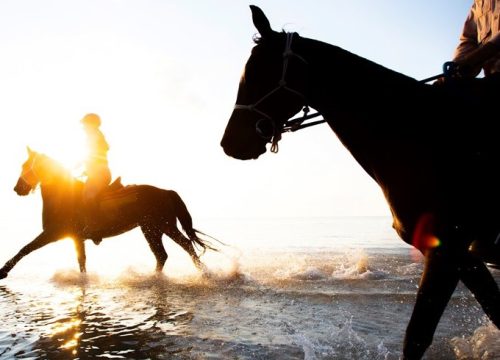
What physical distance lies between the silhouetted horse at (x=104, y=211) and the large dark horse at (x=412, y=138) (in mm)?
5541

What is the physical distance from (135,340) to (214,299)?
2.12 metres

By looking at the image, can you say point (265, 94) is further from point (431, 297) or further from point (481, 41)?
point (481, 41)

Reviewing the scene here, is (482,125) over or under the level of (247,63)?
under

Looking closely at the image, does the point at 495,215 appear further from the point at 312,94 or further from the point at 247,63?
the point at 247,63

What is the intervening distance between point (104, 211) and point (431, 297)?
278 inches

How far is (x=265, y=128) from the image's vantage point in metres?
2.93

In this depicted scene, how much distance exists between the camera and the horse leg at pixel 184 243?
313 inches

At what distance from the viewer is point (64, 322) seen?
4535 millimetres

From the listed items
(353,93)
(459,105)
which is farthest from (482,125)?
(353,93)

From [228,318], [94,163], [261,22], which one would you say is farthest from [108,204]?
[261,22]

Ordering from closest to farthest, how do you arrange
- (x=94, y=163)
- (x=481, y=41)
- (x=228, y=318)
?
(x=481, y=41) < (x=228, y=318) < (x=94, y=163)

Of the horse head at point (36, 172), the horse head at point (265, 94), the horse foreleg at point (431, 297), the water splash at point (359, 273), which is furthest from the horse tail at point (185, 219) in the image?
the horse foreleg at point (431, 297)

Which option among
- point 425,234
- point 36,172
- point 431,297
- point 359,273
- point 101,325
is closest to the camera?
point 431,297

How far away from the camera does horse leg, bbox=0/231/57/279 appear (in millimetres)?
7891
